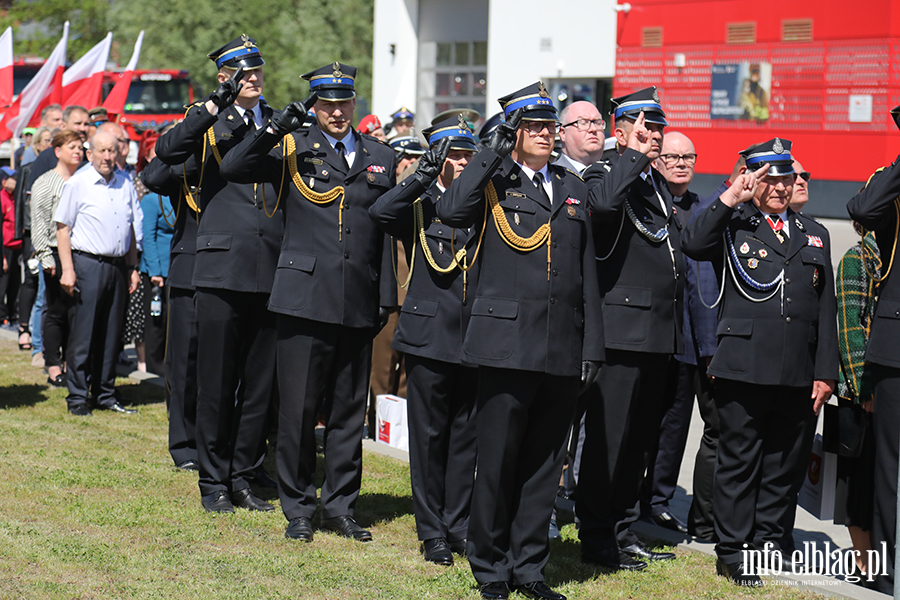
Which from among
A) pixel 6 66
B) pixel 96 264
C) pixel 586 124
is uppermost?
pixel 6 66

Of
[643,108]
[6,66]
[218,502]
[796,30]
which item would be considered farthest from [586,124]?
[796,30]

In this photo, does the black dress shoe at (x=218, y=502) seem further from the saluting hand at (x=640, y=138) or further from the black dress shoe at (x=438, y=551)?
the saluting hand at (x=640, y=138)

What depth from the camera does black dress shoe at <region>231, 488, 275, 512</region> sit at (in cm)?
628

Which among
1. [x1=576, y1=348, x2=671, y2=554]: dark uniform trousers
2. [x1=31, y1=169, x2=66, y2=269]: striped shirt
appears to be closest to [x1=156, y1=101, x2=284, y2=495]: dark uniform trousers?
[x1=576, y1=348, x2=671, y2=554]: dark uniform trousers

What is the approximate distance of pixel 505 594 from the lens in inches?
193

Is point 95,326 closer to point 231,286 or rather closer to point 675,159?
point 231,286

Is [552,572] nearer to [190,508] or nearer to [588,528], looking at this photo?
[588,528]

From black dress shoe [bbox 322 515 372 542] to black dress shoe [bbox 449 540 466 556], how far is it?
43cm

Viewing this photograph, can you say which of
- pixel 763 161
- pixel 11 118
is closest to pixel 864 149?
pixel 11 118

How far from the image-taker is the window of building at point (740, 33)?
2534cm

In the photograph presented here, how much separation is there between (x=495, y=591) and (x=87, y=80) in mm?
10199

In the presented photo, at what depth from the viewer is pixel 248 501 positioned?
632 cm

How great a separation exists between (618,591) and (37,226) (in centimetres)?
665

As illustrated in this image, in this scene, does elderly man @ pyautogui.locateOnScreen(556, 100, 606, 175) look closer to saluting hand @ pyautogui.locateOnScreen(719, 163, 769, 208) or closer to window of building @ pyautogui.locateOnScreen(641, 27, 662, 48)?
saluting hand @ pyautogui.locateOnScreen(719, 163, 769, 208)
